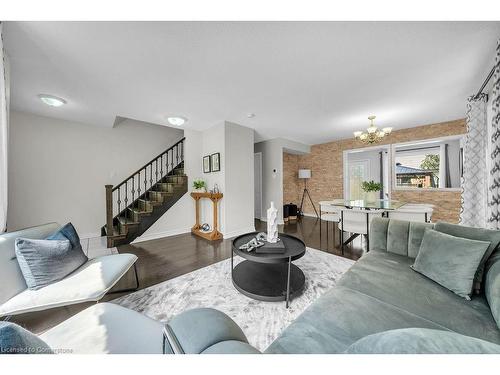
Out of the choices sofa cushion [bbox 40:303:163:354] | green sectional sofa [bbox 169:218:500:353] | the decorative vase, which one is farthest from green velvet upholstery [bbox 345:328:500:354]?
the decorative vase

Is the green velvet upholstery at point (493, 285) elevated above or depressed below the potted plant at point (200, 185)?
below

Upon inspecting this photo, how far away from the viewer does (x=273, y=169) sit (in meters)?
5.32

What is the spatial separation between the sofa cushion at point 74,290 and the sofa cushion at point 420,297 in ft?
5.93

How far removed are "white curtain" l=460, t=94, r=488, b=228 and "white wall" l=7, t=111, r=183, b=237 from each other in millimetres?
5841

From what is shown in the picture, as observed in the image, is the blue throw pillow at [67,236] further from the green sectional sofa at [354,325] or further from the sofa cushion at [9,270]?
the green sectional sofa at [354,325]

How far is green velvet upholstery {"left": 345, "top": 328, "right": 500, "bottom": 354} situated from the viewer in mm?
483

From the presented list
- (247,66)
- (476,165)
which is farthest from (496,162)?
(247,66)

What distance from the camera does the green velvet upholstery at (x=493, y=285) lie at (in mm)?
944

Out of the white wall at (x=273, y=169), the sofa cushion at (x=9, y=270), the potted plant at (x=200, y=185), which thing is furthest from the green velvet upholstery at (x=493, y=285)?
the white wall at (x=273, y=169)

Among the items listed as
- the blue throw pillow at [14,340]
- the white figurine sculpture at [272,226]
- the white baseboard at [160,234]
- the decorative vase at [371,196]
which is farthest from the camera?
the white baseboard at [160,234]

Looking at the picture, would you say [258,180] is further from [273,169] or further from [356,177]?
[356,177]

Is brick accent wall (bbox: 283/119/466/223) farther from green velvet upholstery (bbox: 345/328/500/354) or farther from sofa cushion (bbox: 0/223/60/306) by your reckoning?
sofa cushion (bbox: 0/223/60/306)
